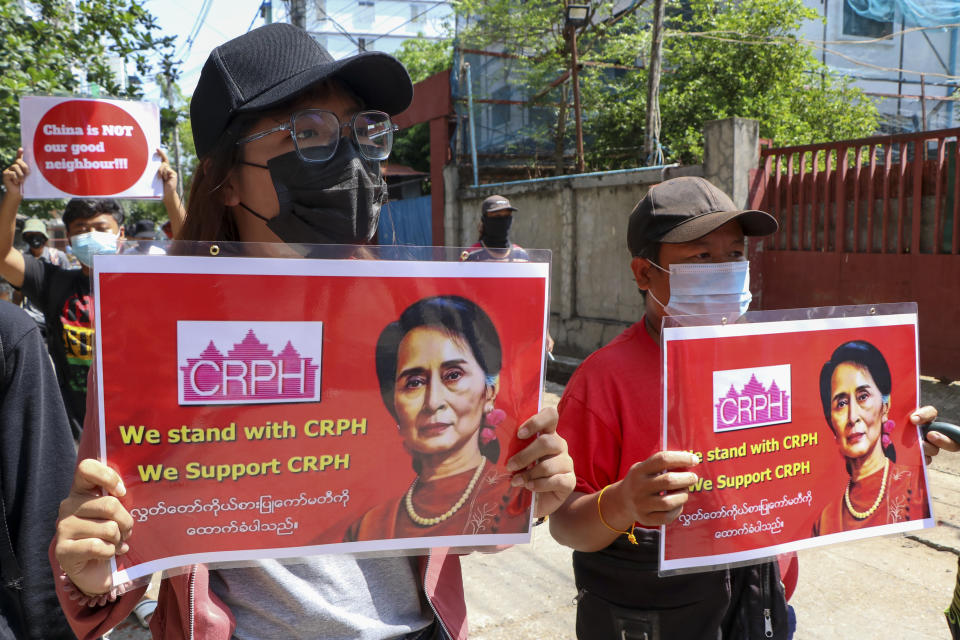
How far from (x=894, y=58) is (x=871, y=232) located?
15030 mm

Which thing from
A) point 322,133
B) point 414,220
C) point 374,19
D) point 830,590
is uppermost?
point 374,19

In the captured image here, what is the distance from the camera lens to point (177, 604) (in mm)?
1226

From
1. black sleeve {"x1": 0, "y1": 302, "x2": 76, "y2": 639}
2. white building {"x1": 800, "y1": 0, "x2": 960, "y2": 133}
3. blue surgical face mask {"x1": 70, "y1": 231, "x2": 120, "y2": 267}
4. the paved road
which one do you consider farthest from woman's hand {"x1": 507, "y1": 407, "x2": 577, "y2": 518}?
white building {"x1": 800, "y1": 0, "x2": 960, "y2": 133}

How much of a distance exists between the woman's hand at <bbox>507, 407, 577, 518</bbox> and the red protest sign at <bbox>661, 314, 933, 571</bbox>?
0.74 feet

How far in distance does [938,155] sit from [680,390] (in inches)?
228

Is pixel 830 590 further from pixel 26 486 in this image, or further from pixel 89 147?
pixel 89 147

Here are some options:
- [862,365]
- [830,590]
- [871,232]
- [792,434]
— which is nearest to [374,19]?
[871,232]

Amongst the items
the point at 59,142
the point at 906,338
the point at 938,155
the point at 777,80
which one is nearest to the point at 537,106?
the point at 777,80

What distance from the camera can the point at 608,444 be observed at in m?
1.69

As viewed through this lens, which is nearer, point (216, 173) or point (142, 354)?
point (142, 354)

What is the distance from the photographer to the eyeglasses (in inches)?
52.9

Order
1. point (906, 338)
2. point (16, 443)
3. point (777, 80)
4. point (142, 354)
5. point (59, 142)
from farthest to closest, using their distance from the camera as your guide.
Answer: point (777, 80) < point (59, 142) < point (906, 338) < point (16, 443) < point (142, 354)

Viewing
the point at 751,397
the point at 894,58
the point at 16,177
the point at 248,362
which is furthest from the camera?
the point at 894,58

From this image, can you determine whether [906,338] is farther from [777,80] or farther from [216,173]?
[777,80]
